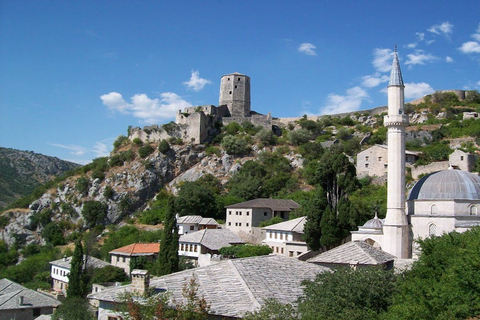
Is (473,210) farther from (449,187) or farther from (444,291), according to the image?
(444,291)

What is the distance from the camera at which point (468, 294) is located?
12.2 meters

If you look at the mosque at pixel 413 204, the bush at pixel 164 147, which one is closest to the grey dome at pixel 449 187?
the mosque at pixel 413 204

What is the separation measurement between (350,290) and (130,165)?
45798 mm

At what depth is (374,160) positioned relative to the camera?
4609cm

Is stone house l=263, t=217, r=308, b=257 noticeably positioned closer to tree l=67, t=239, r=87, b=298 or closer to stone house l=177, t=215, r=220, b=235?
stone house l=177, t=215, r=220, b=235

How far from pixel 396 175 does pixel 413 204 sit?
1704mm

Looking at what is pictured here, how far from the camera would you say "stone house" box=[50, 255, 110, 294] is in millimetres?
35562

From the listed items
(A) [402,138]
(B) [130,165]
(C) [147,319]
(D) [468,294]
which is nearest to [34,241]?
(B) [130,165]

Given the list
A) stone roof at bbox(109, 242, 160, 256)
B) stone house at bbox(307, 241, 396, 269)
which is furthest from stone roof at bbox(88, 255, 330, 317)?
stone roof at bbox(109, 242, 160, 256)

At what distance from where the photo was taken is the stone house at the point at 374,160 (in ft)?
148

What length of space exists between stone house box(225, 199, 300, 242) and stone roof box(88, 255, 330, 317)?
2127 centimetres

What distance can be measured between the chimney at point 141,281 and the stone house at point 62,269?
22.2 meters

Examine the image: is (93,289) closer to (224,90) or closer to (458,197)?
(458,197)

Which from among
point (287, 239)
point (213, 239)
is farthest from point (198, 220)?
point (287, 239)
